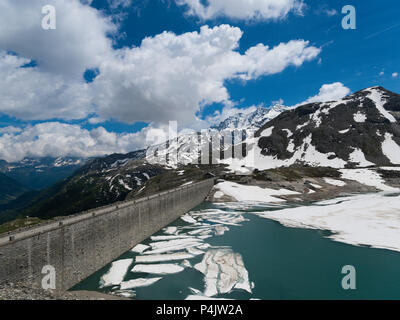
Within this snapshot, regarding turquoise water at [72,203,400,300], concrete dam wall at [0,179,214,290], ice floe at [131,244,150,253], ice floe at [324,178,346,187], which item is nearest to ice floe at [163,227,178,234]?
concrete dam wall at [0,179,214,290]

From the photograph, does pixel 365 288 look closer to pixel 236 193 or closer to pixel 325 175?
pixel 236 193

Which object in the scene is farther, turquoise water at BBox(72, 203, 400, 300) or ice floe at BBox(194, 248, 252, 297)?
ice floe at BBox(194, 248, 252, 297)

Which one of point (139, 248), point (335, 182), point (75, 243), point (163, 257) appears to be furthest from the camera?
point (335, 182)

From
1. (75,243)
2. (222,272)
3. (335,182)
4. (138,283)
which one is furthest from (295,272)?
(335,182)

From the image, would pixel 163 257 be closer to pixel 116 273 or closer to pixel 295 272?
pixel 116 273

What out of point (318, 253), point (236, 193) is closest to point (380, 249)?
point (318, 253)

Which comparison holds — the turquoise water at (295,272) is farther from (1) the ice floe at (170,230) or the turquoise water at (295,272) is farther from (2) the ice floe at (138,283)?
(1) the ice floe at (170,230)

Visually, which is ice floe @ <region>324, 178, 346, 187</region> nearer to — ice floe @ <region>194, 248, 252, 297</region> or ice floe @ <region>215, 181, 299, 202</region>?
ice floe @ <region>215, 181, 299, 202</region>
